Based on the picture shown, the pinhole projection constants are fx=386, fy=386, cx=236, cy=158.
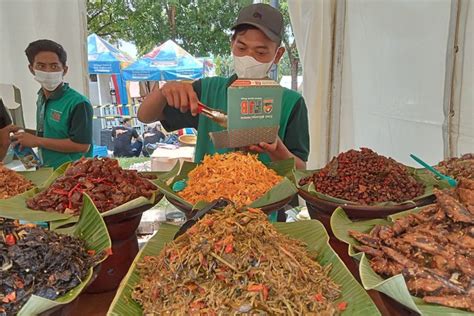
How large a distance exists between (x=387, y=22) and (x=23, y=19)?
3.23 m

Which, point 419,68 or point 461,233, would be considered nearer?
point 461,233

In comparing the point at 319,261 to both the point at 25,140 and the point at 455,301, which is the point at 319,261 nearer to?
the point at 455,301

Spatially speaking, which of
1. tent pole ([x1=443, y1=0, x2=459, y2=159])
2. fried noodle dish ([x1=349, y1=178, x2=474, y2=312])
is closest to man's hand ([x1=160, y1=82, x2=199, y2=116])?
fried noodle dish ([x1=349, y1=178, x2=474, y2=312])

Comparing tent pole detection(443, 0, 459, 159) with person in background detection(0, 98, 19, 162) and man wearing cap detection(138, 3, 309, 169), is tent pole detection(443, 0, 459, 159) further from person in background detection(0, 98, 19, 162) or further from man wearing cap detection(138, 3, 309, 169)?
person in background detection(0, 98, 19, 162)

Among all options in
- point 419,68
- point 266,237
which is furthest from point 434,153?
point 266,237

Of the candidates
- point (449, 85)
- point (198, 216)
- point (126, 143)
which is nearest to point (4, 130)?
point (198, 216)

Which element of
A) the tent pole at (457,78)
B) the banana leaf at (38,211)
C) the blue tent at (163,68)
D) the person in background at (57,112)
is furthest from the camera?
the blue tent at (163,68)

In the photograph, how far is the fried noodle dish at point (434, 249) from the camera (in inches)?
39.5

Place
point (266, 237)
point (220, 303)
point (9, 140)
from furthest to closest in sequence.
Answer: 1. point (9, 140)
2. point (266, 237)
3. point (220, 303)

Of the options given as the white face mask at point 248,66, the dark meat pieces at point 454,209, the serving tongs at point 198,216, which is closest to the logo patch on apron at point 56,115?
the white face mask at point 248,66

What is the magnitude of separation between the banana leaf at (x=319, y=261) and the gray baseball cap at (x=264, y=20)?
124 cm

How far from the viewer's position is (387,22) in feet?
10.8

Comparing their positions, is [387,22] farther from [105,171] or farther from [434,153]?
[105,171]

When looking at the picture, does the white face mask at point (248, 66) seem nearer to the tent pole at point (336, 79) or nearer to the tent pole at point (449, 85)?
the tent pole at point (449, 85)
